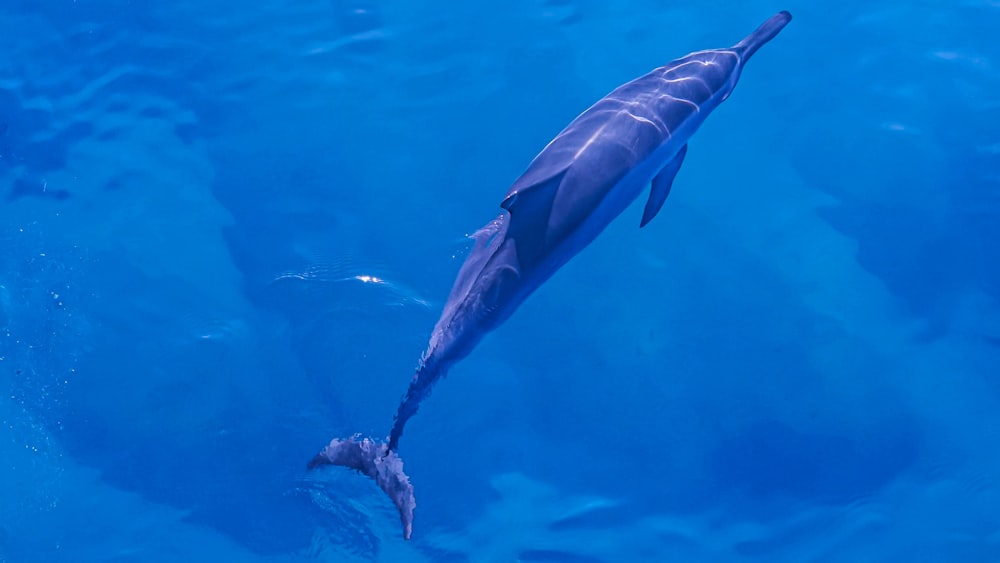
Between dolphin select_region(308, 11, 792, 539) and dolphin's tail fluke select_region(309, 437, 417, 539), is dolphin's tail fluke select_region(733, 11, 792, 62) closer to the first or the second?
dolphin select_region(308, 11, 792, 539)

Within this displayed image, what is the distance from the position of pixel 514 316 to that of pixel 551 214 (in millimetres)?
2368

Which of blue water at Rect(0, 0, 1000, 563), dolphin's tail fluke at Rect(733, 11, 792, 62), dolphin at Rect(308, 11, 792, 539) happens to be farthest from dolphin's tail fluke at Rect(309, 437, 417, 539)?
dolphin's tail fluke at Rect(733, 11, 792, 62)

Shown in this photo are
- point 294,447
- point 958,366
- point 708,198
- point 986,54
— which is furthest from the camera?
point 986,54

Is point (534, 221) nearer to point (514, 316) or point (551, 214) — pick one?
point (551, 214)

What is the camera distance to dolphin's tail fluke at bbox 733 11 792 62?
6027 mm

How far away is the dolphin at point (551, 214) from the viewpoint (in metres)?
4.35

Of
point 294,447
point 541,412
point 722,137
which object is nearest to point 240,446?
point 294,447

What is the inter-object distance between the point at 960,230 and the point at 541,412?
453cm

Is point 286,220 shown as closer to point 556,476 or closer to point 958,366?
point 556,476

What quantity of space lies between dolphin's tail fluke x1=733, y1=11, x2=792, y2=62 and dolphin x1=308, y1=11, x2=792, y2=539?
3.00 ft

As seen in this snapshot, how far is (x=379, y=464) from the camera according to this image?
507 centimetres

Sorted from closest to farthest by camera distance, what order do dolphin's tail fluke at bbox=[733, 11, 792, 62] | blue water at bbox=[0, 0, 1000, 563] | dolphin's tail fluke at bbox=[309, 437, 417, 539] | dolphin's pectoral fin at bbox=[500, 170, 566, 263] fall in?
dolphin's pectoral fin at bbox=[500, 170, 566, 263]
dolphin's tail fluke at bbox=[309, 437, 417, 539]
dolphin's tail fluke at bbox=[733, 11, 792, 62]
blue water at bbox=[0, 0, 1000, 563]

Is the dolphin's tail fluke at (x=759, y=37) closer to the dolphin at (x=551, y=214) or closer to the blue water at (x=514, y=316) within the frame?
the dolphin at (x=551, y=214)

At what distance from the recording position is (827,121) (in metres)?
7.50
